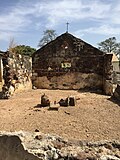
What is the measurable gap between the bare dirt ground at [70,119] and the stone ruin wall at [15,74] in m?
1.71

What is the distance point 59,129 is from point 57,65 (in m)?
8.01

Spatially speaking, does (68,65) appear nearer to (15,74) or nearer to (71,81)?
(71,81)

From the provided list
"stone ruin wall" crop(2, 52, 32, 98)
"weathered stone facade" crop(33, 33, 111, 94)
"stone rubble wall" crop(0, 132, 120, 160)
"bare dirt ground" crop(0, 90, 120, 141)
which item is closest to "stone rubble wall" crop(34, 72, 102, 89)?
"weathered stone facade" crop(33, 33, 111, 94)

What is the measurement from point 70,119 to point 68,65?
699 centimetres

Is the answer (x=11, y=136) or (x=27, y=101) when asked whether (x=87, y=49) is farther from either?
(x=11, y=136)

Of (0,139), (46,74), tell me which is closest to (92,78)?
(46,74)

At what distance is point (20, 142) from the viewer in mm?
2637

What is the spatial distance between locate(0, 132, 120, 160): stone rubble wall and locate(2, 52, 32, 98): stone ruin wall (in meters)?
7.59

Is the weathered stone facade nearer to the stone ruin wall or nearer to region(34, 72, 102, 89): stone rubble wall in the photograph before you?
region(34, 72, 102, 89): stone rubble wall

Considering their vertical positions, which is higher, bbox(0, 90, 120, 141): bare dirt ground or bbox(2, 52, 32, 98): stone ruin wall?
bbox(2, 52, 32, 98): stone ruin wall

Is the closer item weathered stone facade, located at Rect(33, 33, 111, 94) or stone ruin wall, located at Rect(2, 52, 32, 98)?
stone ruin wall, located at Rect(2, 52, 32, 98)

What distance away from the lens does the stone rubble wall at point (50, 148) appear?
7.67 ft

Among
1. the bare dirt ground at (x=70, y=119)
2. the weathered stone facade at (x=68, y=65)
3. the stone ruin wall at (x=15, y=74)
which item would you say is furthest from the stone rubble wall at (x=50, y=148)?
the weathered stone facade at (x=68, y=65)

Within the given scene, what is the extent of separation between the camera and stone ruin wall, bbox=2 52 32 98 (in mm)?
10666
